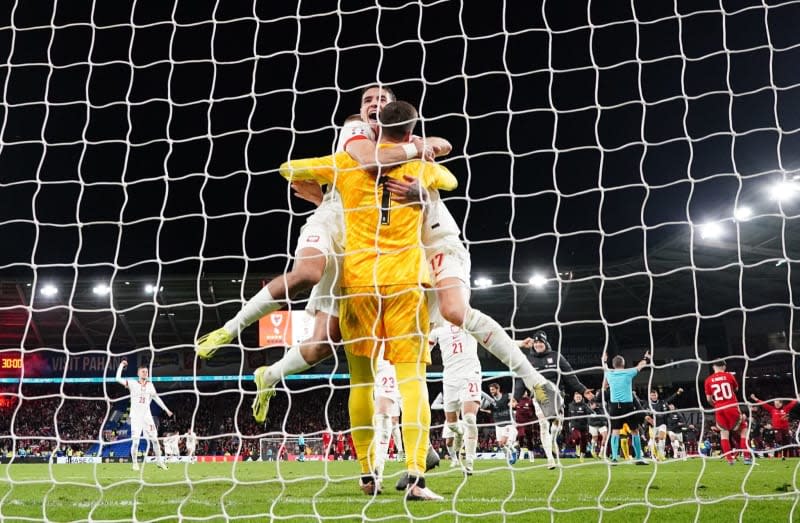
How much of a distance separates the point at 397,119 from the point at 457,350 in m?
3.82

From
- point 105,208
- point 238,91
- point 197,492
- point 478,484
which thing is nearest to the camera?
point 197,492

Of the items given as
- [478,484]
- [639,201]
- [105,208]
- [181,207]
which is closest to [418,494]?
[478,484]

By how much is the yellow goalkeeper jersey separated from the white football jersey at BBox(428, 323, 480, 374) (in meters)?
3.25

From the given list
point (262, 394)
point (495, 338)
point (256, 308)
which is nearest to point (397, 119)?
point (256, 308)

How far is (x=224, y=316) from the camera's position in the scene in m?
30.2

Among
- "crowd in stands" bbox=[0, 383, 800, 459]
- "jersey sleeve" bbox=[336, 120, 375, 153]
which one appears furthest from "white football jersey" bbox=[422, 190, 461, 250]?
"crowd in stands" bbox=[0, 383, 800, 459]

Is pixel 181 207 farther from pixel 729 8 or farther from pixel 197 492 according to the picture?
pixel 197 492

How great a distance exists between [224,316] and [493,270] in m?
11.1

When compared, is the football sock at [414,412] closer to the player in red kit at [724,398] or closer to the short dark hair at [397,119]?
the short dark hair at [397,119]

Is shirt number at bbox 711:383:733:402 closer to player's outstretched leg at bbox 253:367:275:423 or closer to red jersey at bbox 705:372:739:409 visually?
red jersey at bbox 705:372:739:409

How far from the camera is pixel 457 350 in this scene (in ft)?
25.3

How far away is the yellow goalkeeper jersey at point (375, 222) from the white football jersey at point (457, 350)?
325 cm

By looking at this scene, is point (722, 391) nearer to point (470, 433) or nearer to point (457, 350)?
point (470, 433)

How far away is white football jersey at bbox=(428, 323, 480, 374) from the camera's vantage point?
764 centimetres
